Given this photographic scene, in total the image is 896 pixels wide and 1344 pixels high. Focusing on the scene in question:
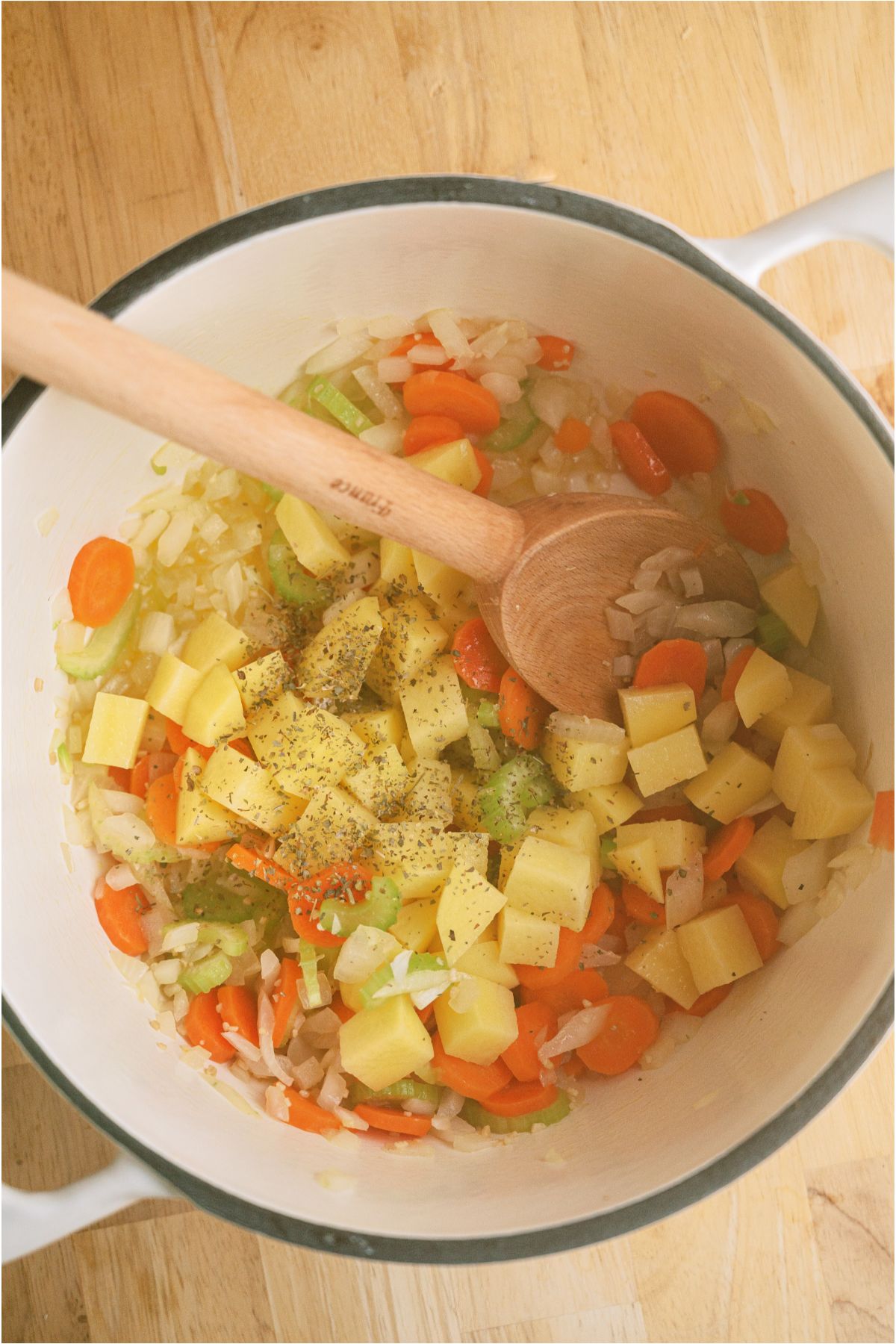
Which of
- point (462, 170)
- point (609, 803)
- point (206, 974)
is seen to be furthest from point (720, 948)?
point (462, 170)

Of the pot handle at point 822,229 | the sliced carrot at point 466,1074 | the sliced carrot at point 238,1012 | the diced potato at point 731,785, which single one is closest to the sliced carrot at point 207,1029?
the sliced carrot at point 238,1012

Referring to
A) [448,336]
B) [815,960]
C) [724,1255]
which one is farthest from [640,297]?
[724,1255]

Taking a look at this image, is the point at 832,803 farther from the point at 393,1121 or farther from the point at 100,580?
the point at 100,580

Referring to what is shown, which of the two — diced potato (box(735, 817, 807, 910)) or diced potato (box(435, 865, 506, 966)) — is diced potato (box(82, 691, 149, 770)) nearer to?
diced potato (box(435, 865, 506, 966))

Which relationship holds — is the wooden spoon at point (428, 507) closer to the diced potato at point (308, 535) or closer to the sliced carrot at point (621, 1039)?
the diced potato at point (308, 535)

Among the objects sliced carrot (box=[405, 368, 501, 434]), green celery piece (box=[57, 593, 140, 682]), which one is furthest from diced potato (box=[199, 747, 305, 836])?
sliced carrot (box=[405, 368, 501, 434])
